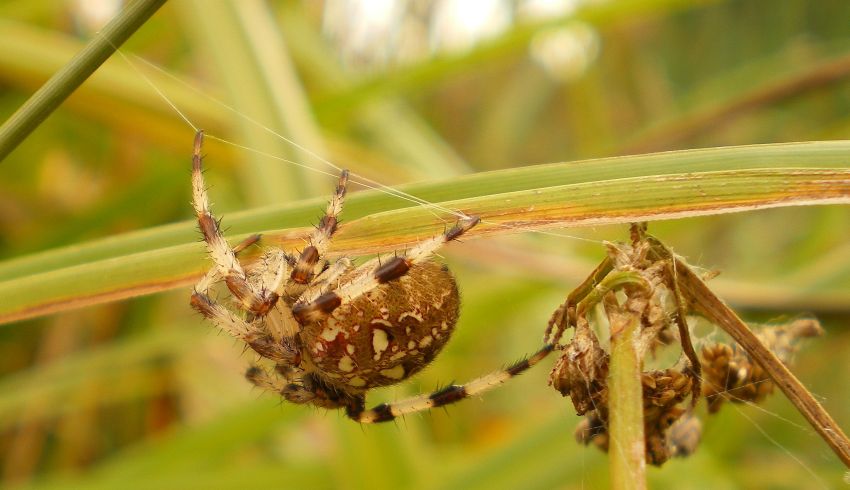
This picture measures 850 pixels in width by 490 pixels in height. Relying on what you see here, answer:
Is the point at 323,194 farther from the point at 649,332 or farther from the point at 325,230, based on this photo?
the point at 649,332

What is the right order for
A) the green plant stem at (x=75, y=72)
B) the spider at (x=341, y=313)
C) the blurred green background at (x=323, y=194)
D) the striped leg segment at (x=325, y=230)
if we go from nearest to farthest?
the green plant stem at (x=75, y=72) < the striped leg segment at (x=325, y=230) < the spider at (x=341, y=313) < the blurred green background at (x=323, y=194)

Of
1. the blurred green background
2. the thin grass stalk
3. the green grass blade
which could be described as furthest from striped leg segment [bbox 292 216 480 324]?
the thin grass stalk

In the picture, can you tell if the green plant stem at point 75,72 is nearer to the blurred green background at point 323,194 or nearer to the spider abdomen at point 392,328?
the spider abdomen at point 392,328

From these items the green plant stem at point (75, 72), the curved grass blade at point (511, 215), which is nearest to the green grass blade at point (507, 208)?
the curved grass blade at point (511, 215)

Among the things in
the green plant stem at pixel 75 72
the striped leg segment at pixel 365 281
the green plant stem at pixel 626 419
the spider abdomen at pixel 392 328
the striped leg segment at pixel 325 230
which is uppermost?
the green plant stem at pixel 75 72

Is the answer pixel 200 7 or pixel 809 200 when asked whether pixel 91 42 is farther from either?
pixel 200 7

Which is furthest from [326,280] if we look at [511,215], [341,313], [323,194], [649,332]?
[649,332]

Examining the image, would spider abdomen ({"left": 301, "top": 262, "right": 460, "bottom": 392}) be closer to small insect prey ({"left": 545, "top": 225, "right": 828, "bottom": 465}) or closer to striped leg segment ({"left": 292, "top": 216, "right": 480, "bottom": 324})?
striped leg segment ({"left": 292, "top": 216, "right": 480, "bottom": 324})
